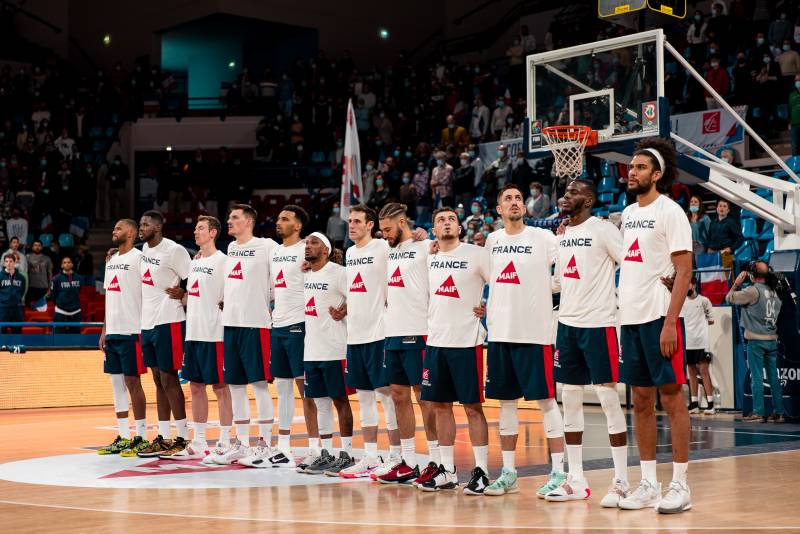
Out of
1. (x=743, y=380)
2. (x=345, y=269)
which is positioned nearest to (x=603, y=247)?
(x=345, y=269)

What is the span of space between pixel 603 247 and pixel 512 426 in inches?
66.2

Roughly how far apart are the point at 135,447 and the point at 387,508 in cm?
455

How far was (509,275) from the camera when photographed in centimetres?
877

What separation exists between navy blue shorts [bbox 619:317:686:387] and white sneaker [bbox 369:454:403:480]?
8.34ft

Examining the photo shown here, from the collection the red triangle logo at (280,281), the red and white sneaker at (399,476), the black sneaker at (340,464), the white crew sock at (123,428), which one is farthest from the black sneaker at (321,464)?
the white crew sock at (123,428)

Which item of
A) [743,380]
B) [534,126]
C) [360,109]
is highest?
[360,109]

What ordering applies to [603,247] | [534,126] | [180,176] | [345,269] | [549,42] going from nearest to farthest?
[603,247]
[345,269]
[534,126]
[549,42]
[180,176]

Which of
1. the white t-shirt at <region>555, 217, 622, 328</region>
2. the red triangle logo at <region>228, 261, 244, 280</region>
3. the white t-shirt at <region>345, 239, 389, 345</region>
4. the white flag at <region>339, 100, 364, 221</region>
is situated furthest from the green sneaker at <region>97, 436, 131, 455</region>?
the white flag at <region>339, 100, 364, 221</region>

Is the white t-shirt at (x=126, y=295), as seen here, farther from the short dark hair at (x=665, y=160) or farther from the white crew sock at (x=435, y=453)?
the short dark hair at (x=665, y=160)

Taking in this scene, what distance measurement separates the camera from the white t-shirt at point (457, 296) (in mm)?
8969

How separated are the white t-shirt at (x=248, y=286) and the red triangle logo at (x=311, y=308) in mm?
748

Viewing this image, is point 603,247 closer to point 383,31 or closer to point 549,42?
point 549,42

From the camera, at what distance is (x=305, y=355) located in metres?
10.3

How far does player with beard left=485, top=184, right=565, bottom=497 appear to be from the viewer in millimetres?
8617
